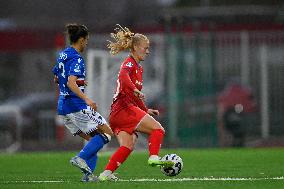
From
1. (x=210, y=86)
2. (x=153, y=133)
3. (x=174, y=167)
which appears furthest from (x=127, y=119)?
(x=210, y=86)

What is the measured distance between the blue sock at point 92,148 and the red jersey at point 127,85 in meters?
0.46

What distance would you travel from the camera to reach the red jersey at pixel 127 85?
14.0 m

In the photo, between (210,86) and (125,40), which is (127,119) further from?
(210,86)

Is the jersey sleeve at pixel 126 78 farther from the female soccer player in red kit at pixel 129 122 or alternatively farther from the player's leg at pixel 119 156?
the player's leg at pixel 119 156

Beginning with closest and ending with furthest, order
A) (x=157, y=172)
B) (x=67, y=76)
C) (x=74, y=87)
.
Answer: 1. (x=74, y=87)
2. (x=67, y=76)
3. (x=157, y=172)

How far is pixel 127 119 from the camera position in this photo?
1403 centimetres

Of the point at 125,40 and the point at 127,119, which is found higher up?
the point at 125,40

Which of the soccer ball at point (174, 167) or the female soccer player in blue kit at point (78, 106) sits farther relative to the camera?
the soccer ball at point (174, 167)

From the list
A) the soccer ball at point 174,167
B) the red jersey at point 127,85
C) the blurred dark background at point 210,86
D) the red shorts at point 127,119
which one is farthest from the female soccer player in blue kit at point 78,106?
the blurred dark background at point 210,86

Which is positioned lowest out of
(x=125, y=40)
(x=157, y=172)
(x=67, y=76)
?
(x=157, y=172)

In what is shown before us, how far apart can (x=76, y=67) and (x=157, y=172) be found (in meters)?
2.77

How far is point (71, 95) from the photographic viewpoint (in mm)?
13984

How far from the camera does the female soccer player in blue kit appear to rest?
45.3ft

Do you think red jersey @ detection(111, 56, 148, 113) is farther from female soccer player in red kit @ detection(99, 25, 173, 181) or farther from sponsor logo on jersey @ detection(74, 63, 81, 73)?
sponsor logo on jersey @ detection(74, 63, 81, 73)
